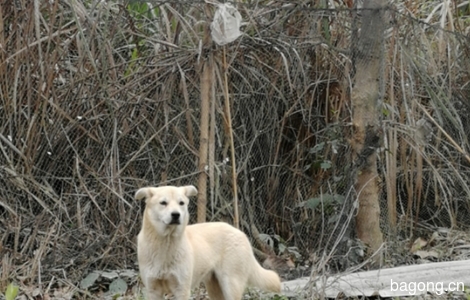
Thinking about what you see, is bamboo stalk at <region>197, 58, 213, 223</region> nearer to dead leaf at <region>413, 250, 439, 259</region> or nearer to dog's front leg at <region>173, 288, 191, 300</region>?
dog's front leg at <region>173, 288, 191, 300</region>

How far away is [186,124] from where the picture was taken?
27.7 ft

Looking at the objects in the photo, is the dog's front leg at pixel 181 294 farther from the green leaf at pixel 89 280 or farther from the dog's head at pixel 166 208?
the green leaf at pixel 89 280

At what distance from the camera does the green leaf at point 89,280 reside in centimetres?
772

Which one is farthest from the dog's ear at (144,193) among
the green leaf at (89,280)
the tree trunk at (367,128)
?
the tree trunk at (367,128)

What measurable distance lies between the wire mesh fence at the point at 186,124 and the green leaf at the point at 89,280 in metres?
0.15

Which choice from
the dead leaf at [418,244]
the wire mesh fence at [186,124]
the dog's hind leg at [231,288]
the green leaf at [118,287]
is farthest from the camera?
the dead leaf at [418,244]

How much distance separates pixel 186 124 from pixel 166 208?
2093 millimetres

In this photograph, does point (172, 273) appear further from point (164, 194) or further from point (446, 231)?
point (446, 231)

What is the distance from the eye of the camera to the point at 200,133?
8.30 meters

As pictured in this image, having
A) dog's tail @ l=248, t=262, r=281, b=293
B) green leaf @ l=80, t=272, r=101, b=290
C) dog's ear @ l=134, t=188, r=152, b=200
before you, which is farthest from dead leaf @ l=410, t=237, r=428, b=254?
dog's ear @ l=134, t=188, r=152, b=200

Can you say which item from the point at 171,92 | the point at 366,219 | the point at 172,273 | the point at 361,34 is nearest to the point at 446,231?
the point at 366,219

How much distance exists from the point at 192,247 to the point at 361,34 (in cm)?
262

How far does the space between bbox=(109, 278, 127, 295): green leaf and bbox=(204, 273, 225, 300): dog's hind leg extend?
0.92 m

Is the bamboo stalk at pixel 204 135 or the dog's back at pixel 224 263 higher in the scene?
the bamboo stalk at pixel 204 135
